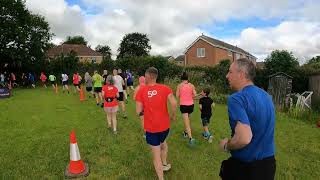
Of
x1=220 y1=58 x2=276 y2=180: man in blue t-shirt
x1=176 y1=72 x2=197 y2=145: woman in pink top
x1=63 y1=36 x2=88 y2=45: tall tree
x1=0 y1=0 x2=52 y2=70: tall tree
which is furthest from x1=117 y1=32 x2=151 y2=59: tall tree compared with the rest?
x1=220 y1=58 x2=276 y2=180: man in blue t-shirt

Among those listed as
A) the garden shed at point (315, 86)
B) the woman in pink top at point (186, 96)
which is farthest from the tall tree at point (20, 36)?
the woman in pink top at point (186, 96)

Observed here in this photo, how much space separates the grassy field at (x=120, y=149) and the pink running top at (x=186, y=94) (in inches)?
47.3

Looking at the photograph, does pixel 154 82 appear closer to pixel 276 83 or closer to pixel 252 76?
pixel 252 76

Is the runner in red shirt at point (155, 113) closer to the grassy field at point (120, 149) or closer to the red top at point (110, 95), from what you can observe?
the grassy field at point (120, 149)

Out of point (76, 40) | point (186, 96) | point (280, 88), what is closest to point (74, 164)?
point (186, 96)

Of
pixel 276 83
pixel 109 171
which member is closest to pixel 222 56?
pixel 276 83

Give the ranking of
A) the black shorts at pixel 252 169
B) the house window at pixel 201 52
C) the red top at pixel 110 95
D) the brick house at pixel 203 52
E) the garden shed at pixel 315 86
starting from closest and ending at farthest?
the black shorts at pixel 252 169 → the red top at pixel 110 95 → the garden shed at pixel 315 86 → the brick house at pixel 203 52 → the house window at pixel 201 52

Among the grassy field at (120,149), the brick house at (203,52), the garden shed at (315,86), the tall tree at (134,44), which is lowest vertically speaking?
the grassy field at (120,149)

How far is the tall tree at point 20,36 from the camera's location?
125 ft

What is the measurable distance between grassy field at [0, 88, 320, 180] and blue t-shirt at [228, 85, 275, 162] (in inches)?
149

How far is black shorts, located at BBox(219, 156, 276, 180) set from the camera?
12.0 ft

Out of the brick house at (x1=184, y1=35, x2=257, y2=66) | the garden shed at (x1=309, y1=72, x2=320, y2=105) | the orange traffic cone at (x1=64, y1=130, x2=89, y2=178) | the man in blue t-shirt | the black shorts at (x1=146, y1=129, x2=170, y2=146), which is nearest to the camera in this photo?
the man in blue t-shirt

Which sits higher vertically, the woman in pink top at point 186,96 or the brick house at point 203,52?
the brick house at point 203,52

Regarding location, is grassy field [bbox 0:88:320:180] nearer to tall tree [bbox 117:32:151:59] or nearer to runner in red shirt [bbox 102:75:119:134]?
runner in red shirt [bbox 102:75:119:134]
